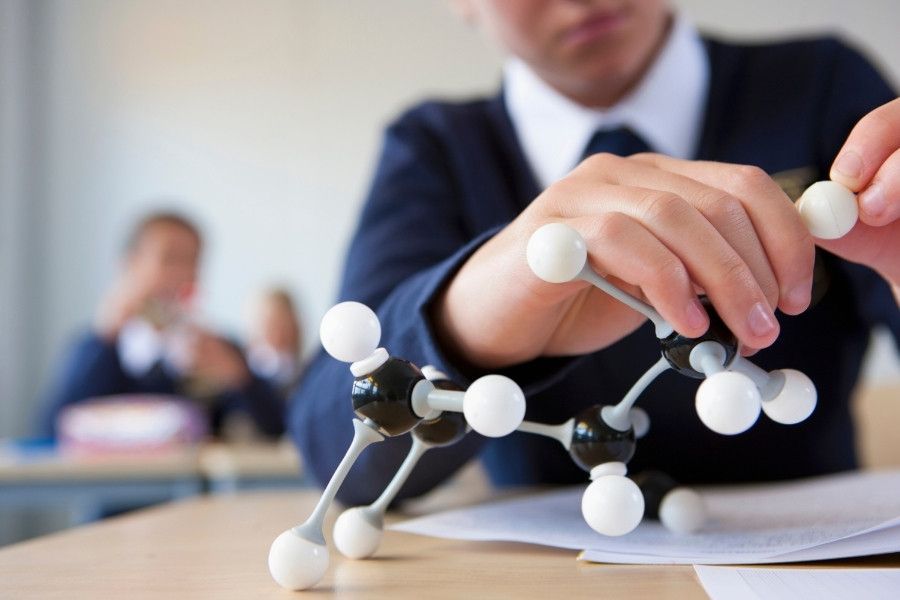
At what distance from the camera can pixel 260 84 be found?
3.73 metres

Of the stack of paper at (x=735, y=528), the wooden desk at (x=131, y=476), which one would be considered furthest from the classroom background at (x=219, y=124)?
the stack of paper at (x=735, y=528)

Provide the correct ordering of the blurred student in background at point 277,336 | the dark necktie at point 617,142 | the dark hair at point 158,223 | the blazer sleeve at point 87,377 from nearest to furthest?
1. the dark necktie at point 617,142
2. the blazer sleeve at point 87,377
3. the dark hair at point 158,223
4. the blurred student in background at point 277,336

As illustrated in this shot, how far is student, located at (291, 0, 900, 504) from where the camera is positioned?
1.34 feet

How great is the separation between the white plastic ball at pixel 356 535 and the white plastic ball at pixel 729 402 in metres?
0.17

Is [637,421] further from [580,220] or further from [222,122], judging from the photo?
[222,122]

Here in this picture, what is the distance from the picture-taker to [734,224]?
335mm

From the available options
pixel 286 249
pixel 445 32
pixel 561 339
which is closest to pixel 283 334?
pixel 286 249

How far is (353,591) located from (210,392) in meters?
2.36

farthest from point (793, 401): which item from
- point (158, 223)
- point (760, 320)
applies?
point (158, 223)

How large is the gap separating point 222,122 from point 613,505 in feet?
12.0

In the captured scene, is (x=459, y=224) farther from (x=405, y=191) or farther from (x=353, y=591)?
(x=353, y=591)

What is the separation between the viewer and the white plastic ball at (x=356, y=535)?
1.30ft

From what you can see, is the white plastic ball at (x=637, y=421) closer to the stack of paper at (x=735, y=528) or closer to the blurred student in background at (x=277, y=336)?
the stack of paper at (x=735, y=528)

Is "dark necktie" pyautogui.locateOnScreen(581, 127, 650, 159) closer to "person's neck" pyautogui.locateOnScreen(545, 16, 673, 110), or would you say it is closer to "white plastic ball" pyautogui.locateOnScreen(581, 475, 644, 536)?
"person's neck" pyautogui.locateOnScreen(545, 16, 673, 110)
